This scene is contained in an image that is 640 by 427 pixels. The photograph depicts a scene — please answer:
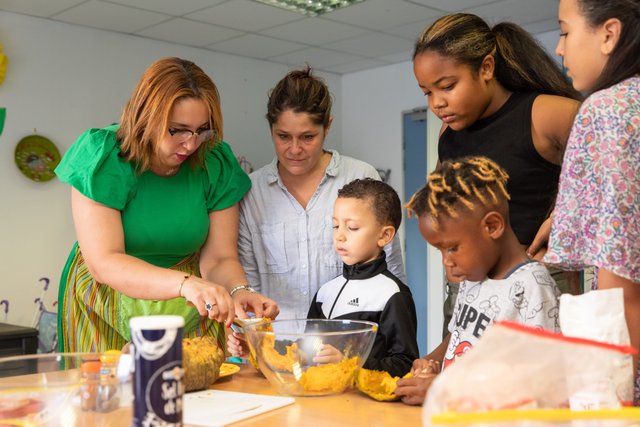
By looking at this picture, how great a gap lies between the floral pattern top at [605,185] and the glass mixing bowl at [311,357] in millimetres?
417

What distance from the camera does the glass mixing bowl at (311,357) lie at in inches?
48.0

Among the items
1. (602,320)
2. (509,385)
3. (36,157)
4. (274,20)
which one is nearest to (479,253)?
(602,320)

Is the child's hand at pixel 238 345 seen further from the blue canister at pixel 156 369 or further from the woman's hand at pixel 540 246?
the blue canister at pixel 156 369

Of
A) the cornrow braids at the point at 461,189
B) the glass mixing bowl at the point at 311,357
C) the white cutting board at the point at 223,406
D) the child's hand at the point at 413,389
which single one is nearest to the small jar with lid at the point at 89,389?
the white cutting board at the point at 223,406

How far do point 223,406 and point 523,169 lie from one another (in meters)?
0.86

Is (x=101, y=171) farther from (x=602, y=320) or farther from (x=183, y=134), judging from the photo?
(x=602, y=320)

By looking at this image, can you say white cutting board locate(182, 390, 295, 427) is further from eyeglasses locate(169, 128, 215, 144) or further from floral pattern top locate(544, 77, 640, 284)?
eyeglasses locate(169, 128, 215, 144)

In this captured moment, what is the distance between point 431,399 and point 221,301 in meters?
0.82

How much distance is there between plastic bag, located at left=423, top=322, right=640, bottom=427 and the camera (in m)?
0.64

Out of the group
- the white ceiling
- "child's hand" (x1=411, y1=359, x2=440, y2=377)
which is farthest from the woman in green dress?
the white ceiling

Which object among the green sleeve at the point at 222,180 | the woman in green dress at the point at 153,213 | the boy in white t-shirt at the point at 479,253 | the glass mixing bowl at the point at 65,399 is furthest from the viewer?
the green sleeve at the point at 222,180

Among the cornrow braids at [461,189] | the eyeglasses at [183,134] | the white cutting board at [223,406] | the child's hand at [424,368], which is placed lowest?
the white cutting board at [223,406]

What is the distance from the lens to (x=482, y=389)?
644 mm

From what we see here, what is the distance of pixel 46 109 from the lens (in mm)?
4445
